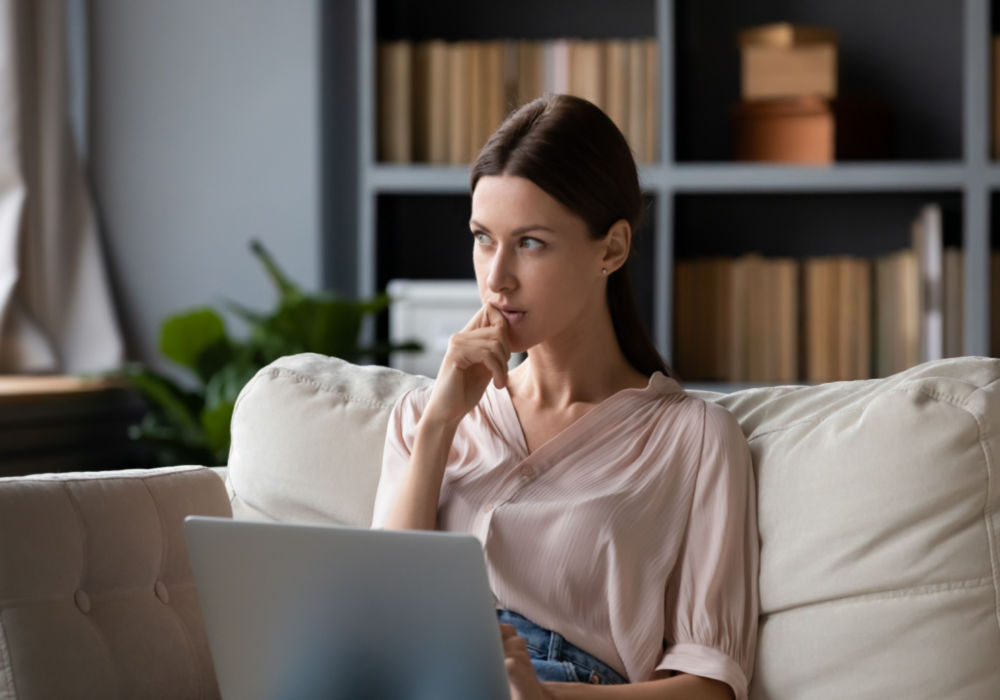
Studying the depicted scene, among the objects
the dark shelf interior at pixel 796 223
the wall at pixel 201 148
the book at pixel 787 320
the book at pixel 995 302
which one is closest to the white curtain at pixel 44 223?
the wall at pixel 201 148

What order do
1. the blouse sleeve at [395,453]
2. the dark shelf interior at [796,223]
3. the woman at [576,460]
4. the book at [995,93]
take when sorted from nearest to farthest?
1. the woman at [576,460]
2. the blouse sleeve at [395,453]
3. the book at [995,93]
4. the dark shelf interior at [796,223]

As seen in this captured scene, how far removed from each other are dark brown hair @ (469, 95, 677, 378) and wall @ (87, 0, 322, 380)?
1789mm

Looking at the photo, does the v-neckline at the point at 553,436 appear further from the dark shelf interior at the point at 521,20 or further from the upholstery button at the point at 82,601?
the dark shelf interior at the point at 521,20

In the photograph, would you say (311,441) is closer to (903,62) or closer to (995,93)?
(995,93)

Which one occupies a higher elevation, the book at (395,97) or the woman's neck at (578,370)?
the book at (395,97)

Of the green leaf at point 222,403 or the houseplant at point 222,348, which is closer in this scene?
the green leaf at point 222,403

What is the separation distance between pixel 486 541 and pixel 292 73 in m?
2.06

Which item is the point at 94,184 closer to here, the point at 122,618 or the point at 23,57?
the point at 23,57

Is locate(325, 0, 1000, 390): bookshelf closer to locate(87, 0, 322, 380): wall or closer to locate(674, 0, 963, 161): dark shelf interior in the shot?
locate(674, 0, 963, 161): dark shelf interior

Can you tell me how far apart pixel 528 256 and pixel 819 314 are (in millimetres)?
1843

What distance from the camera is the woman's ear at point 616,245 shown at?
1.58 m

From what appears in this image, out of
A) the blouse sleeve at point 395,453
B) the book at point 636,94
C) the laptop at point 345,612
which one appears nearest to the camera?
the laptop at point 345,612

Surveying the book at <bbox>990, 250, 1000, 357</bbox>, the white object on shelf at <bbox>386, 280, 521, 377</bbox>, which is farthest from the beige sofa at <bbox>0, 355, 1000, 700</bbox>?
the book at <bbox>990, 250, 1000, 357</bbox>

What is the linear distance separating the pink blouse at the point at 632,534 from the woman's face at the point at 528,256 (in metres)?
0.13
